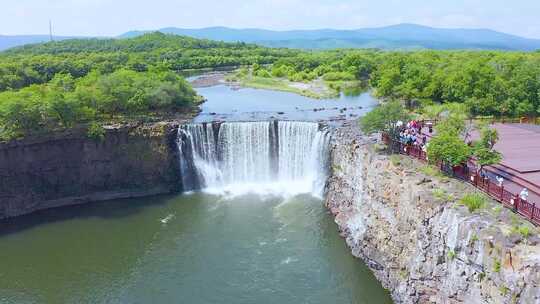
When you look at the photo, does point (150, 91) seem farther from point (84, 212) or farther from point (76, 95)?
point (84, 212)

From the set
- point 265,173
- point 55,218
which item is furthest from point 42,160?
point 265,173

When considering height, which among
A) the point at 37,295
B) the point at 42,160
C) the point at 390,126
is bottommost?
the point at 37,295

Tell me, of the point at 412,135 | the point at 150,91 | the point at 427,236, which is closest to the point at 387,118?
the point at 412,135

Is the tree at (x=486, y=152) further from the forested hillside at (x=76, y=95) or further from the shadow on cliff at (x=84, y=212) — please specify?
the forested hillside at (x=76, y=95)

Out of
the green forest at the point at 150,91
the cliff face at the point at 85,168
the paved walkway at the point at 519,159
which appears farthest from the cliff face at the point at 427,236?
the green forest at the point at 150,91

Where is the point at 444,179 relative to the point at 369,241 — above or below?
above

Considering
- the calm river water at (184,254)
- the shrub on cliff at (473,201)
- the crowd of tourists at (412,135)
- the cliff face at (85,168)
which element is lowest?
the calm river water at (184,254)

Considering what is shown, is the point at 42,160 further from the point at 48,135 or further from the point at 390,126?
the point at 390,126
